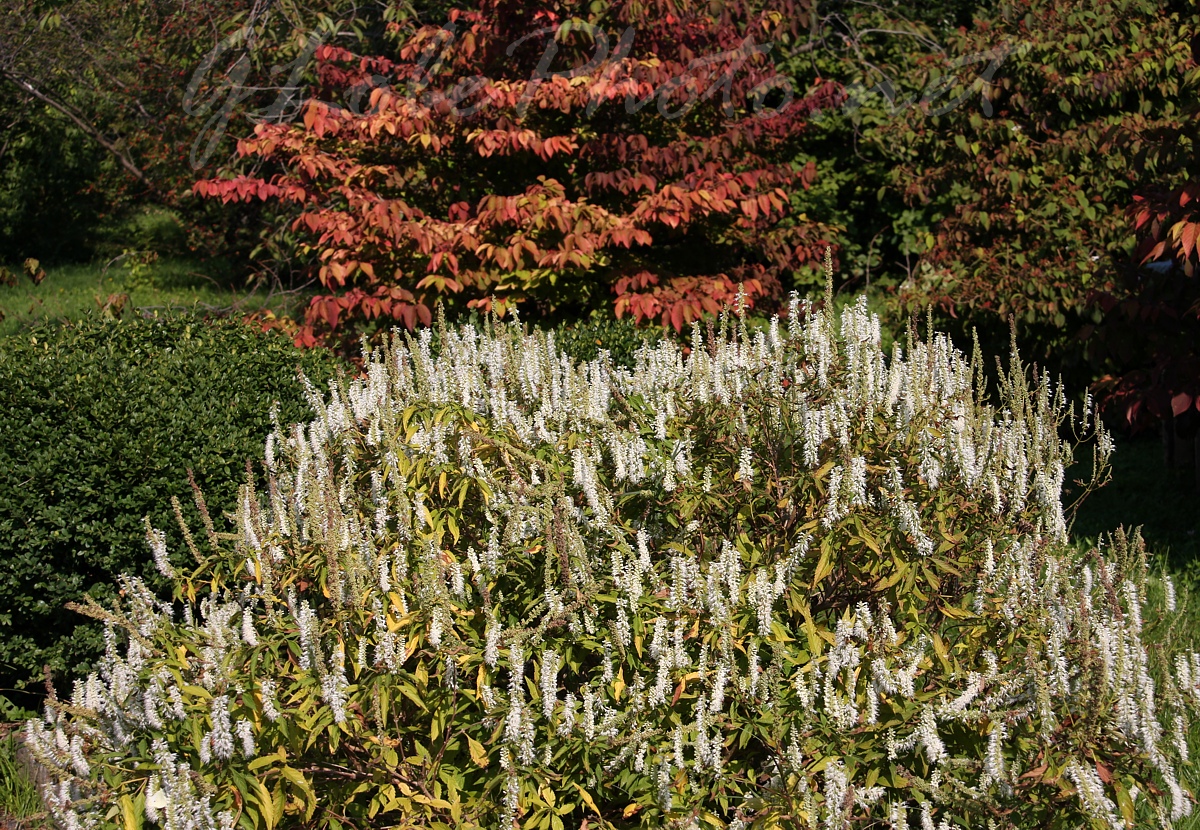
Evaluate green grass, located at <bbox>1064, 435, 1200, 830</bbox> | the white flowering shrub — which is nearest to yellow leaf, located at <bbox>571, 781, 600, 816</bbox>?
the white flowering shrub

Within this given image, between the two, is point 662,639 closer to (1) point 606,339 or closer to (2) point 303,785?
(2) point 303,785

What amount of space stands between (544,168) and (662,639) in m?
5.00

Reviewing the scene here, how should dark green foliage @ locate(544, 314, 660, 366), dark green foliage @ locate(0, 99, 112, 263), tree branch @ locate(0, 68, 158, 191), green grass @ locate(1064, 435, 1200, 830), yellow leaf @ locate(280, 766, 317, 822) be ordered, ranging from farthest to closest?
1. dark green foliage @ locate(0, 99, 112, 263)
2. tree branch @ locate(0, 68, 158, 191)
3. dark green foliage @ locate(544, 314, 660, 366)
4. green grass @ locate(1064, 435, 1200, 830)
5. yellow leaf @ locate(280, 766, 317, 822)

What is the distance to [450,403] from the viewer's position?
3596 mm

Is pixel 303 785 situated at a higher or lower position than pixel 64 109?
lower

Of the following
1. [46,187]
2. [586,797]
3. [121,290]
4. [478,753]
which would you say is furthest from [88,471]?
[46,187]

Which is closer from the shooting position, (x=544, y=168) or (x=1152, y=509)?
(x=1152, y=509)

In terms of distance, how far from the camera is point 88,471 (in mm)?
4629

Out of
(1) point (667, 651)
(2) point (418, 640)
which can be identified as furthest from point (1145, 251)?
(2) point (418, 640)

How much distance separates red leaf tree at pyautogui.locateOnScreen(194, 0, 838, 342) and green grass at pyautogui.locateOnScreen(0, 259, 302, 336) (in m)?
5.20

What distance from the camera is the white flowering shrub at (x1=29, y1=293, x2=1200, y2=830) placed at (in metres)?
2.75

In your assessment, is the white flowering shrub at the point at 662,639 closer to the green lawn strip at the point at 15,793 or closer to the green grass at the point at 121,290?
the green lawn strip at the point at 15,793

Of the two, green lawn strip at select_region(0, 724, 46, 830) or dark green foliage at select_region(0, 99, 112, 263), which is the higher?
dark green foliage at select_region(0, 99, 112, 263)

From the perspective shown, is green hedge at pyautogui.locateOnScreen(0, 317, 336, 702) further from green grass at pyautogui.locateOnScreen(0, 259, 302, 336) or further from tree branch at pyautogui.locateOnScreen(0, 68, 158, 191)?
tree branch at pyautogui.locateOnScreen(0, 68, 158, 191)
